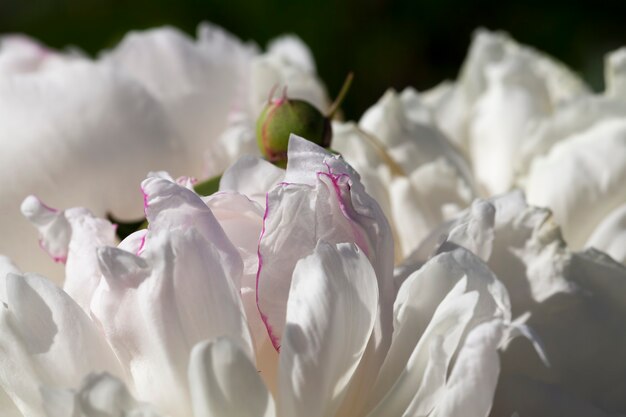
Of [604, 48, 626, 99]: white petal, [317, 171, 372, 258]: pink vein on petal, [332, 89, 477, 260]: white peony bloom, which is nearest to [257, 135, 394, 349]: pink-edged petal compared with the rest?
[317, 171, 372, 258]: pink vein on petal

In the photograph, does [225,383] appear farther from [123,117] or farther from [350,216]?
[123,117]

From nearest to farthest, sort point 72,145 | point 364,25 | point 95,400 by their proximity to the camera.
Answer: point 95,400 → point 72,145 → point 364,25

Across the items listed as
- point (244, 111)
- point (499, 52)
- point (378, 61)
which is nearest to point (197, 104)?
point (244, 111)

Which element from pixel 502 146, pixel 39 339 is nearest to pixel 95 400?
pixel 39 339

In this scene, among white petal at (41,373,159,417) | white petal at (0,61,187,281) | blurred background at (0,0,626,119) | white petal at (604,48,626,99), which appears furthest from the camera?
blurred background at (0,0,626,119)

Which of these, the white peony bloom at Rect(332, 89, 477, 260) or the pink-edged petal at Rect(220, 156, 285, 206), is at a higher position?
the pink-edged petal at Rect(220, 156, 285, 206)

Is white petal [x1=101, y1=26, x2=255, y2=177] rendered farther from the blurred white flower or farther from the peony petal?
the peony petal
